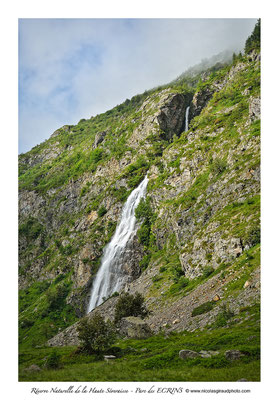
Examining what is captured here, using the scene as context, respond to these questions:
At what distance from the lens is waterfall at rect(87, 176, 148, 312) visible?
6053cm

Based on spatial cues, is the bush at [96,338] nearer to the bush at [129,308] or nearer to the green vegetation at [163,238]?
the green vegetation at [163,238]

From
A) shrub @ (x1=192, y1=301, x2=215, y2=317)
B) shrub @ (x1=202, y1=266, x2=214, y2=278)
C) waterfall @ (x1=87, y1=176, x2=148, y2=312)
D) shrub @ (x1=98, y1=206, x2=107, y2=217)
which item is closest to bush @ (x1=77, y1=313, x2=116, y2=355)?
shrub @ (x1=192, y1=301, x2=215, y2=317)

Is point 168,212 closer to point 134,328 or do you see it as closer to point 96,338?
point 134,328

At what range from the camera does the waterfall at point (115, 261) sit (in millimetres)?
60531

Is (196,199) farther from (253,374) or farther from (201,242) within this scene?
(253,374)

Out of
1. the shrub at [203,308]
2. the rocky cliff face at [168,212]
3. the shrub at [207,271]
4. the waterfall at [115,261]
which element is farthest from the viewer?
the waterfall at [115,261]

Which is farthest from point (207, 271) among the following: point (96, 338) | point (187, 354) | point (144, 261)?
point (144, 261)

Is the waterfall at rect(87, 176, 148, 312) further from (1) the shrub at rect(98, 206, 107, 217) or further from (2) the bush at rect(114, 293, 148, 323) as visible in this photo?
(2) the bush at rect(114, 293, 148, 323)

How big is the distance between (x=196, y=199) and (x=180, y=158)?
71.9 feet

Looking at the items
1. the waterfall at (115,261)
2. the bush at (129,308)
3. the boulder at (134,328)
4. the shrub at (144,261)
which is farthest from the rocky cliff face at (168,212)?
the boulder at (134,328)

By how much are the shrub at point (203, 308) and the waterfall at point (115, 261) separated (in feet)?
109

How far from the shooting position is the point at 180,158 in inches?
2921

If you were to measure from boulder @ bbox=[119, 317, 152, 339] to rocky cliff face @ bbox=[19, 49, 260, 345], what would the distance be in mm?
2345
